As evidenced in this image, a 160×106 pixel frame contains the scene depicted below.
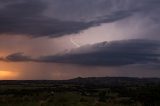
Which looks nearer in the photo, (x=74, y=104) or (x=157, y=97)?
(x=74, y=104)

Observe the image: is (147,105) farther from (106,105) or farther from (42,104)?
(42,104)

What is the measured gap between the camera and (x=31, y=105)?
38.4 meters

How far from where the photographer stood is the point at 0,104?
39375mm

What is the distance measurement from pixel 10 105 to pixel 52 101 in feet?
18.9

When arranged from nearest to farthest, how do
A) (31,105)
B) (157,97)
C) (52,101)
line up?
(31,105)
(52,101)
(157,97)

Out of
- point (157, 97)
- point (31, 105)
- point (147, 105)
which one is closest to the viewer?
point (31, 105)

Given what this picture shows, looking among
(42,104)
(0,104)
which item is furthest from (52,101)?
(0,104)

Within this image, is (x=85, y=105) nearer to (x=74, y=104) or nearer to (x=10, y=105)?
(x=74, y=104)

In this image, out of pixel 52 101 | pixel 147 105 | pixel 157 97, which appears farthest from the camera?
pixel 157 97

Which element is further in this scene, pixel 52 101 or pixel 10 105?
pixel 52 101

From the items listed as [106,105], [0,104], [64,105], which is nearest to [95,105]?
[106,105]

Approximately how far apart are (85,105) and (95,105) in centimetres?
134

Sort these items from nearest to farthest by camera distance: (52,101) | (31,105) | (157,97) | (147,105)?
(31,105) → (52,101) → (147,105) → (157,97)

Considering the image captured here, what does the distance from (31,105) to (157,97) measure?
2757 centimetres
